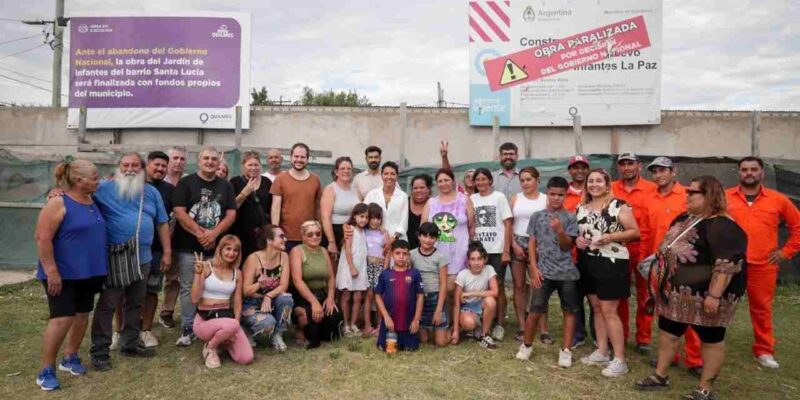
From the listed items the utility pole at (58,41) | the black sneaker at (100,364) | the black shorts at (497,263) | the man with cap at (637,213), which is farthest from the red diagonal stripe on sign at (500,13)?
the utility pole at (58,41)

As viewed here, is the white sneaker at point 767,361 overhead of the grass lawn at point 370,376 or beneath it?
overhead

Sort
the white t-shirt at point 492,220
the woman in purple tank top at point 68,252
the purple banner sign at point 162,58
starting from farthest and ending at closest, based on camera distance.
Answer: the purple banner sign at point 162,58 → the white t-shirt at point 492,220 → the woman in purple tank top at point 68,252

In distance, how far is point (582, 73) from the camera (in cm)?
1082

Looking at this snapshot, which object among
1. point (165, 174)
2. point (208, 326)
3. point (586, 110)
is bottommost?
point (208, 326)

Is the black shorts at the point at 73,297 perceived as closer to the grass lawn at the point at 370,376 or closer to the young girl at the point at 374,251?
the grass lawn at the point at 370,376

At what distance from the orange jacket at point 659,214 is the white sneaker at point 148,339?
14.7 feet

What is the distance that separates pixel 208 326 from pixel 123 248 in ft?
3.00

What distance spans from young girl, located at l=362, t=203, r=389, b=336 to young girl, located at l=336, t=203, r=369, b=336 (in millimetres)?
45

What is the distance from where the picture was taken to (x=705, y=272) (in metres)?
3.41

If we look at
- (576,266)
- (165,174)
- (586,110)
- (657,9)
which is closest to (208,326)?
(165,174)

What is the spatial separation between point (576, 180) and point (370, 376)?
2.61 meters

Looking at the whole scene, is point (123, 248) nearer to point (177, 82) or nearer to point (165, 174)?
point (165, 174)

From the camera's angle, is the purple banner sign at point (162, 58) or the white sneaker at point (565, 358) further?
the purple banner sign at point (162, 58)

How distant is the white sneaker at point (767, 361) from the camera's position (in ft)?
14.4
